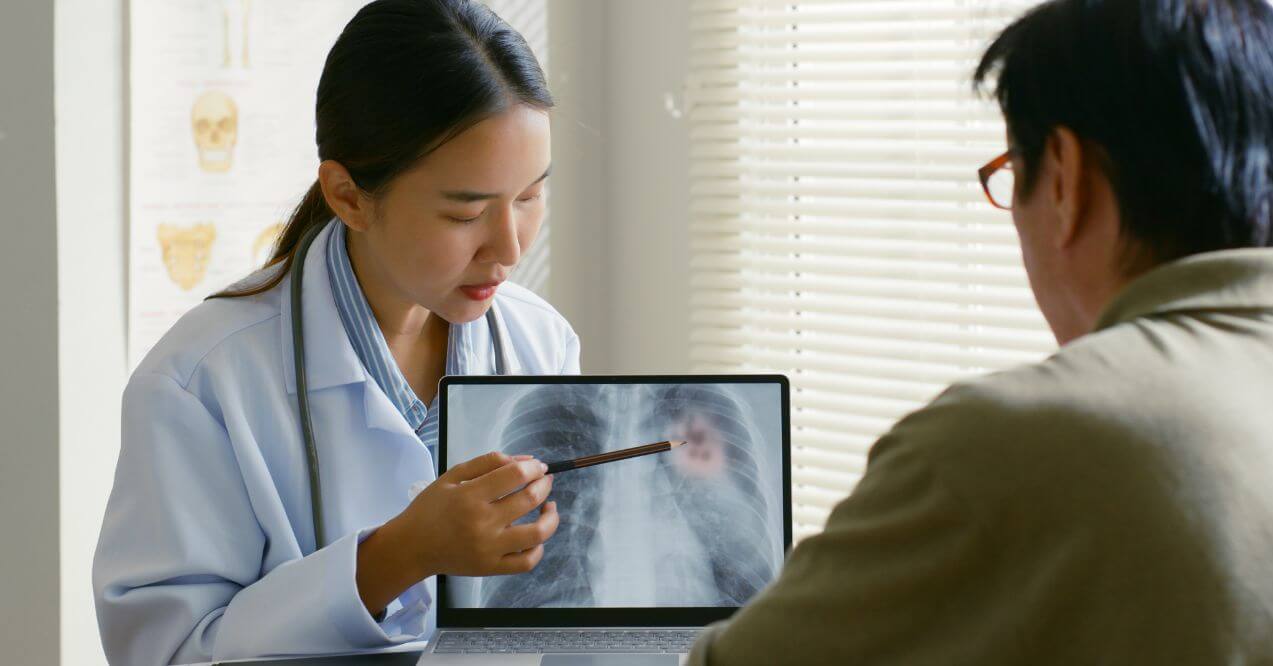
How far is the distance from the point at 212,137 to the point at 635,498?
1388mm

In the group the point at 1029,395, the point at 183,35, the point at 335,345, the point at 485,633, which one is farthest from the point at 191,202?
the point at 1029,395

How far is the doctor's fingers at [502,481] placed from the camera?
1.21 m

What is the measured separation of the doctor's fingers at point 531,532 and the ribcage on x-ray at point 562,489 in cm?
1

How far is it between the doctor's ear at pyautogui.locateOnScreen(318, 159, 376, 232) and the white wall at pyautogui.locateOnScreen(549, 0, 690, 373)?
1409 millimetres

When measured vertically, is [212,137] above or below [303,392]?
above

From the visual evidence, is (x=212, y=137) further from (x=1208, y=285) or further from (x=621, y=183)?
(x=1208, y=285)

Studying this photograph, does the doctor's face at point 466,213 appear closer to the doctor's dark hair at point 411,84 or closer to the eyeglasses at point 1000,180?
the doctor's dark hair at point 411,84

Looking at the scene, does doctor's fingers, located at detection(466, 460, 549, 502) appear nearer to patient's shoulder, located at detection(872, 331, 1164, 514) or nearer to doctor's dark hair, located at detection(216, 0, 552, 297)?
doctor's dark hair, located at detection(216, 0, 552, 297)

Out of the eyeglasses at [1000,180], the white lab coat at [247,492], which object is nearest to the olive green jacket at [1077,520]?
the eyeglasses at [1000,180]

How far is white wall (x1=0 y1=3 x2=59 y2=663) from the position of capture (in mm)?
2033

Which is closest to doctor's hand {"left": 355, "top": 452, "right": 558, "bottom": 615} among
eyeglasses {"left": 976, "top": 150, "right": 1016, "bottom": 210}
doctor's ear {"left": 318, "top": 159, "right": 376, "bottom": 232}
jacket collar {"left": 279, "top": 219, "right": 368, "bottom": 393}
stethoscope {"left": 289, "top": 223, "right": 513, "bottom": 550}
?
stethoscope {"left": 289, "top": 223, "right": 513, "bottom": 550}

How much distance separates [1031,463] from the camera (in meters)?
0.67

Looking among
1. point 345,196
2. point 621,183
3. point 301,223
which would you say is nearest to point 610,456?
point 345,196

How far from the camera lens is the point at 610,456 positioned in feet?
4.22
